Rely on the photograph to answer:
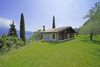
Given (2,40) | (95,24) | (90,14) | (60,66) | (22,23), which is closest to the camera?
(60,66)

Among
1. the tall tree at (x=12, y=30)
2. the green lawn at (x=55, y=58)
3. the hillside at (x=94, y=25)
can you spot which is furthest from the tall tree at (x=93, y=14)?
the tall tree at (x=12, y=30)

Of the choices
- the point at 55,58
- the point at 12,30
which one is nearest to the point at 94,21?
the point at 12,30

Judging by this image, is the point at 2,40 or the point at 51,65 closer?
the point at 51,65

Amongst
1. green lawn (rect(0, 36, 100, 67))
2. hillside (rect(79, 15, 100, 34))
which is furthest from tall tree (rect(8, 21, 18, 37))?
green lawn (rect(0, 36, 100, 67))

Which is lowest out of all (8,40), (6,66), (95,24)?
(6,66)

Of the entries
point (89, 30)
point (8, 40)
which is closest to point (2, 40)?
point (8, 40)

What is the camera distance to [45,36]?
Answer: 163 ft

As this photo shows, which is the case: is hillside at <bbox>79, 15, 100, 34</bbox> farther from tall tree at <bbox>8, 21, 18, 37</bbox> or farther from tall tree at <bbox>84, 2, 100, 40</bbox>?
tall tree at <bbox>8, 21, 18, 37</bbox>

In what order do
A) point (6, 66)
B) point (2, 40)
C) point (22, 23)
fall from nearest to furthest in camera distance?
point (6, 66), point (2, 40), point (22, 23)

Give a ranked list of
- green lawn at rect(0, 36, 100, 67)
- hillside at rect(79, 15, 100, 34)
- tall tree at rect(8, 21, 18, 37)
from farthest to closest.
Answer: tall tree at rect(8, 21, 18, 37)
hillside at rect(79, 15, 100, 34)
green lawn at rect(0, 36, 100, 67)

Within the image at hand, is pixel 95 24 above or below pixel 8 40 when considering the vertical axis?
above

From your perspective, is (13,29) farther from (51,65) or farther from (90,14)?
(51,65)

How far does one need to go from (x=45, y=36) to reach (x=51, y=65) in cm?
3511

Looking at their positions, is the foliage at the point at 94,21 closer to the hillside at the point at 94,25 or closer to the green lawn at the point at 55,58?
the hillside at the point at 94,25
